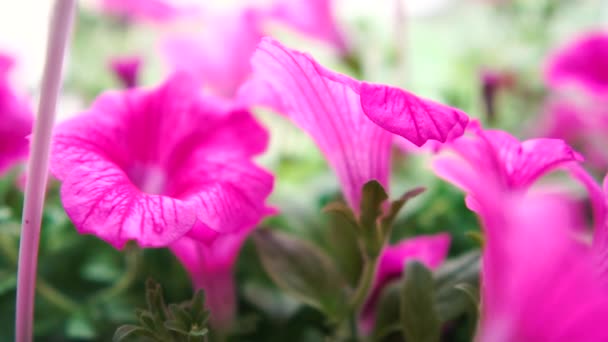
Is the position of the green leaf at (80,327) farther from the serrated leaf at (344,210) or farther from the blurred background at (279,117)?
the serrated leaf at (344,210)

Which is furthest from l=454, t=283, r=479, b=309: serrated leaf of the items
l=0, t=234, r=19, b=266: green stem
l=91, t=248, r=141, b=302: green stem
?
l=0, t=234, r=19, b=266: green stem

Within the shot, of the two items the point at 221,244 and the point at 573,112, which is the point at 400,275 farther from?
the point at 573,112

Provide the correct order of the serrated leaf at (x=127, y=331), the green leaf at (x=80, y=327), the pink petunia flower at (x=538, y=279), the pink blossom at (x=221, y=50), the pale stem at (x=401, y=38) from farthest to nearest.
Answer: the pink blossom at (x=221, y=50) → the pale stem at (x=401, y=38) → the green leaf at (x=80, y=327) → the serrated leaf at (x=127, y=331) → the pink petunia flower at (x=538, y=279)

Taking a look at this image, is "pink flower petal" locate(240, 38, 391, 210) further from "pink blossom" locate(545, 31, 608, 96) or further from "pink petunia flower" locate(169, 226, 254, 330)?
"pink blossom" locate(545, 31, 608, 96)

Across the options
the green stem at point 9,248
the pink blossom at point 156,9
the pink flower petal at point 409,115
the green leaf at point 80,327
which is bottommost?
the green leaf at point 80,327

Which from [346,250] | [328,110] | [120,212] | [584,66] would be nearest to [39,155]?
[120,212]

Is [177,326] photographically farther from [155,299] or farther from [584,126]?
[584,126]

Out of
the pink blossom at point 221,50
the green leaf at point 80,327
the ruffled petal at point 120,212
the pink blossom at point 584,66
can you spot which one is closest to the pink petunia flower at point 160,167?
the ruffled petal at point 120,212
